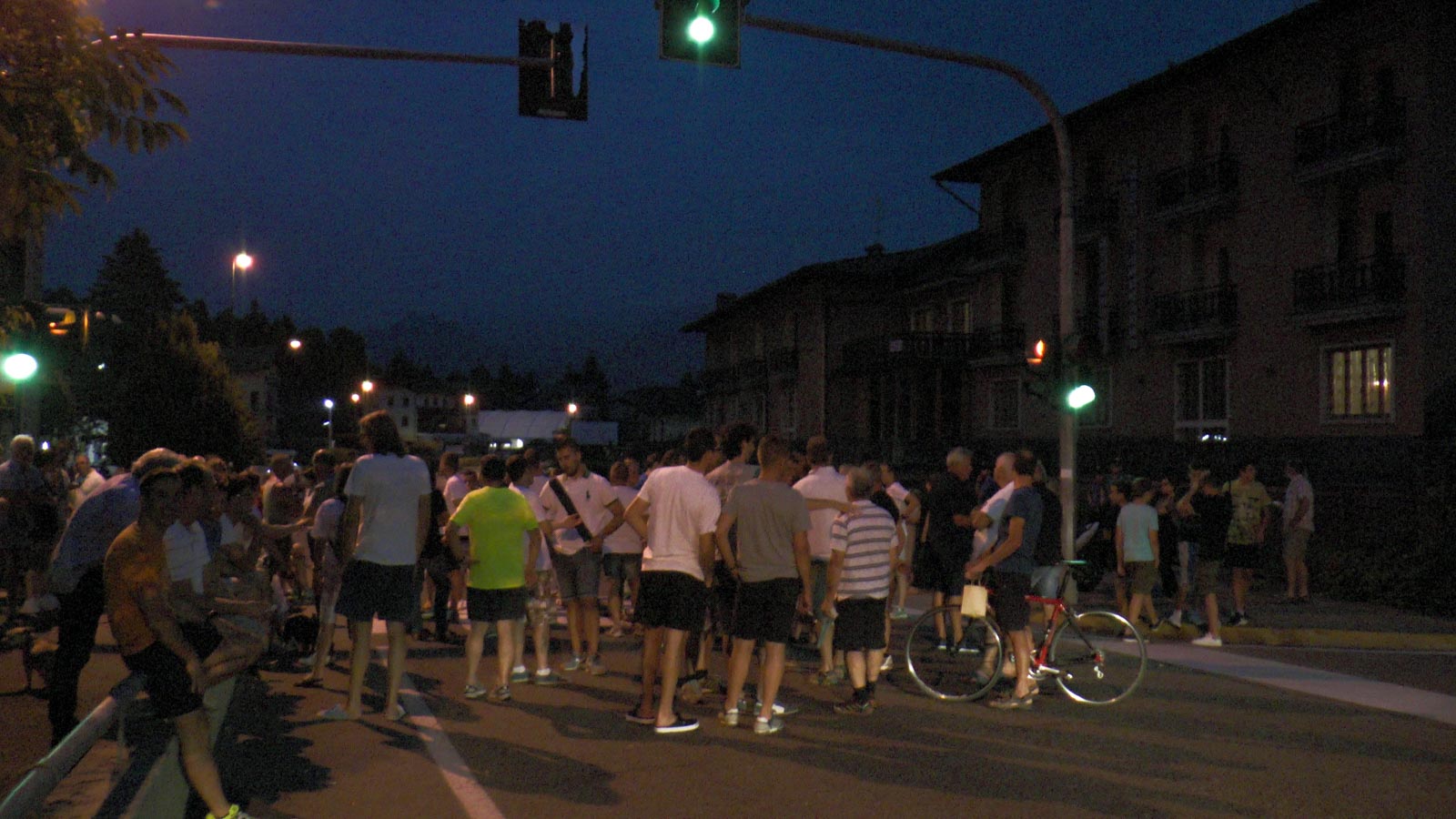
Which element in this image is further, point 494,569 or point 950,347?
point 950,347

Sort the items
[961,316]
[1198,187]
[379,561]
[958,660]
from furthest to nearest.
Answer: [961,316] → [1198,187] → [958,660] → [379,561]

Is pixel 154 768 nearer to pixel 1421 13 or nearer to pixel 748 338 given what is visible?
pixel 1421 13

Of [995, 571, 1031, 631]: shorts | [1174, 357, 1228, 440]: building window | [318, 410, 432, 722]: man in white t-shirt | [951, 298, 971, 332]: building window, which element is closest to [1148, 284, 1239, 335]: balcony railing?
[1174, 357, 1228, 440]: building window

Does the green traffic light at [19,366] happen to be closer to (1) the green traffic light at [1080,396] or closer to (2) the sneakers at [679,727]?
(2) the sneakers at [679,727]

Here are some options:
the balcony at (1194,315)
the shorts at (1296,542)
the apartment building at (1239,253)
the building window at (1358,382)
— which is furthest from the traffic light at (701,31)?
the balcony at (1194,315)

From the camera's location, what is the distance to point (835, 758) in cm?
738

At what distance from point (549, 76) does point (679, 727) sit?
5.44 m

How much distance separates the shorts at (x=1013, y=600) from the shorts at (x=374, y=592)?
4.37 m

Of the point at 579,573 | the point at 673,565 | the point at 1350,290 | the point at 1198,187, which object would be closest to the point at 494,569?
the point at 579,573

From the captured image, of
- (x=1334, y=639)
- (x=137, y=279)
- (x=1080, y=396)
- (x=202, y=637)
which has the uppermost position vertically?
(x=137, y=279)

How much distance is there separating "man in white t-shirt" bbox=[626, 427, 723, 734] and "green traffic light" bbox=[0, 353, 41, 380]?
5.69 meters

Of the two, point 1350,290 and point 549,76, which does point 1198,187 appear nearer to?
point 1350,290

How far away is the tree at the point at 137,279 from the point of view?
99.6 meters

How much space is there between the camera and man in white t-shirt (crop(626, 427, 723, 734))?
8305 mm
